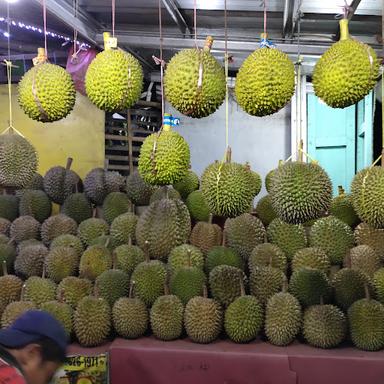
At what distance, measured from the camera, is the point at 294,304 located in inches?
98.3

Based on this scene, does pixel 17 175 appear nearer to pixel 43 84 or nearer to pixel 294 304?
pixel 43 84

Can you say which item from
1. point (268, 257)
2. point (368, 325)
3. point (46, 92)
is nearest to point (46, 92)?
point (46, 92)

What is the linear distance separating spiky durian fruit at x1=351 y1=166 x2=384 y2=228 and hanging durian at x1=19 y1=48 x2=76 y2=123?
1.25m

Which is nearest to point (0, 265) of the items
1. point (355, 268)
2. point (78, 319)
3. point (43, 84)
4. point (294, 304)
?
point (78, 319)

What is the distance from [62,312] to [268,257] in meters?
1.10

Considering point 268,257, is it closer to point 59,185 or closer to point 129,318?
point 129,318

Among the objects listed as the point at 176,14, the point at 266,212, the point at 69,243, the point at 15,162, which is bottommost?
the point at 69,243

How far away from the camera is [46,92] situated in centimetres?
207

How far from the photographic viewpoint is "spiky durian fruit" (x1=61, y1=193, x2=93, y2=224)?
3.27m

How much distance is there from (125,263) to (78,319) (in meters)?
0.43

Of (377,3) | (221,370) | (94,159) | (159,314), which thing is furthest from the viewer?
(94,159)

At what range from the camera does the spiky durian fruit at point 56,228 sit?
3152mm

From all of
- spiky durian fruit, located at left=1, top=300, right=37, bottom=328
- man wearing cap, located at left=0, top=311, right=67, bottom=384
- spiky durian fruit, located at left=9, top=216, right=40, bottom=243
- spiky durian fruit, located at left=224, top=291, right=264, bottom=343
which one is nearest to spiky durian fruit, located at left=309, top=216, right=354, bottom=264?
spiky durian fruit, located at left=224, top=291, right=264, bottom=343

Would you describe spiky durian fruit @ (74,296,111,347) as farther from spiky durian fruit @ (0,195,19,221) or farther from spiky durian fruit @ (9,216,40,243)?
spiky durian fruit @ (0,195,19,221)
